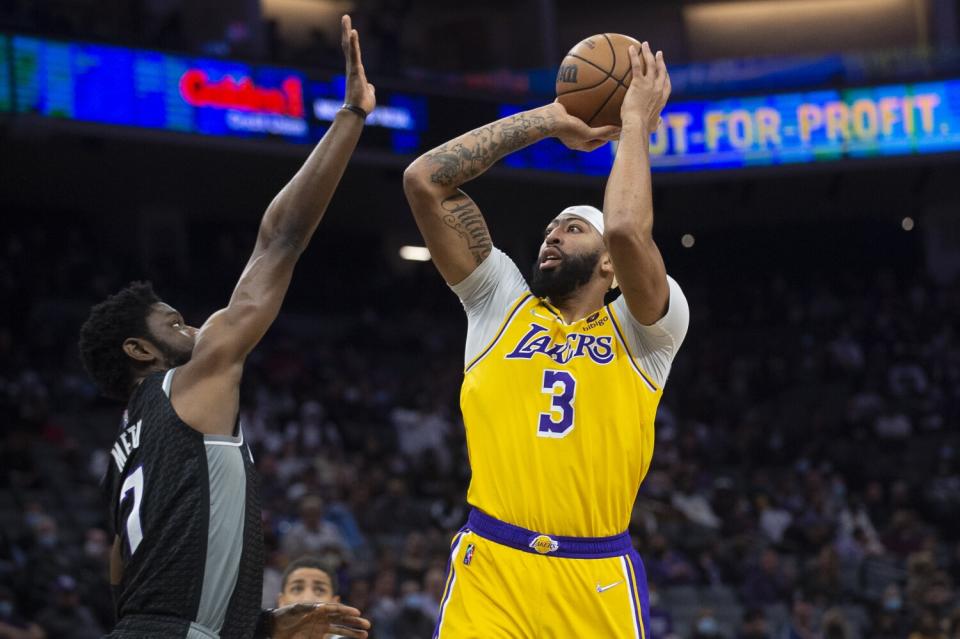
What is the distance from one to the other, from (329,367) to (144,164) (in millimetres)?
4245

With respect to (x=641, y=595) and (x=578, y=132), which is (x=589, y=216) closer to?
(x=578, y=132)

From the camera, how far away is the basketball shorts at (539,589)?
13.9 feet

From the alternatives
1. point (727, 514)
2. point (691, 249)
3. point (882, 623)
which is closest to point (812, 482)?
point (727, 514)

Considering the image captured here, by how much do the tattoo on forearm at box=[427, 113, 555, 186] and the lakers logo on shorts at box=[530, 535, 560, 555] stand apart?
1289mm

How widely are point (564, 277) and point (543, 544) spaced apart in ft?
3.22

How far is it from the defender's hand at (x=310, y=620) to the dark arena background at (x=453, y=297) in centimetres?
569

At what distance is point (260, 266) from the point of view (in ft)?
13.0

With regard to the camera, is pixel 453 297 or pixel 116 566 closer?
pixel 116 566

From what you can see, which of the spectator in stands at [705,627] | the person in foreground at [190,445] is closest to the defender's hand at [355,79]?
the person in foreground at [190,445]

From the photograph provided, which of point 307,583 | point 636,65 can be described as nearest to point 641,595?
point 636,65

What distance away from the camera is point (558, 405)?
174 inches

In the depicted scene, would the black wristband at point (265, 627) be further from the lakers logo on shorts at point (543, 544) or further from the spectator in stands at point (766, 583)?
the spectator in stands at point (766, 583)

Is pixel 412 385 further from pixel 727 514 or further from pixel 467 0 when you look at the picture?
pixel 467 0

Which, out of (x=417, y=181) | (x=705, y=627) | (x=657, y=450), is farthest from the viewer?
(x=657, y=450)
